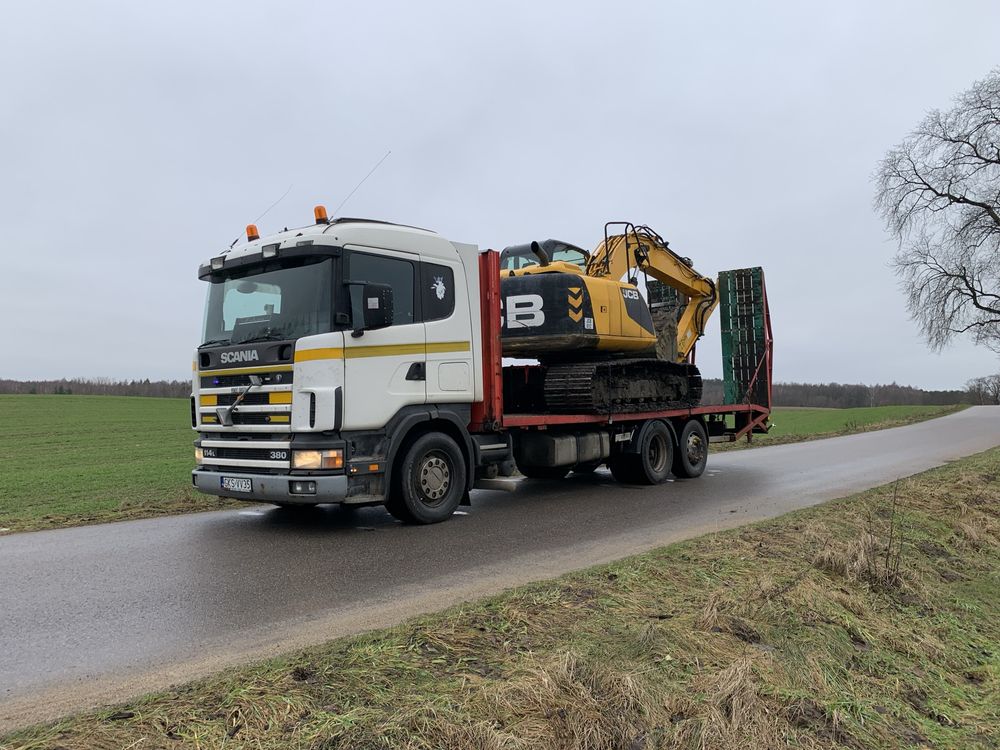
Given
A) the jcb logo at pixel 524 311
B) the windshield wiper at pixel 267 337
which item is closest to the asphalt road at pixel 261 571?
the windshield wiper at pixel 267 337

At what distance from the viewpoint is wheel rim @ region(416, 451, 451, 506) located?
8125mm

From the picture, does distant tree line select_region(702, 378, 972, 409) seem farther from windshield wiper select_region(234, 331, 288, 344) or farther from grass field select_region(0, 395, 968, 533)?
windshield wiper select_region(234, 331, 288, 344)

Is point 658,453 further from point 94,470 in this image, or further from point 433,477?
point 94,470

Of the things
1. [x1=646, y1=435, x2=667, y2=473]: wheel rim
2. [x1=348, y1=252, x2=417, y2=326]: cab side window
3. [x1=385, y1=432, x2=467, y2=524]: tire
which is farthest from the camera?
[x1=646, y1=435, x2=667, y2=473]: wheel rim

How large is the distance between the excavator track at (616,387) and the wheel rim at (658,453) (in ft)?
1.78

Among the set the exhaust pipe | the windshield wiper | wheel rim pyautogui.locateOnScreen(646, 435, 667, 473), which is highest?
the exhaust pipe

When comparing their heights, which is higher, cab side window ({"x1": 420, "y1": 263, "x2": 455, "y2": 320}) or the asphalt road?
cab side window ({"x1": 420, "y1": 263, "x2": 455, "y2": 320})

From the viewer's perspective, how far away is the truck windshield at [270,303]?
24.4 ft

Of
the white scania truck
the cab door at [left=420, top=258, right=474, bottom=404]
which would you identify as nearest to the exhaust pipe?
the white scania truck

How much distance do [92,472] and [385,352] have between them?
399 inches

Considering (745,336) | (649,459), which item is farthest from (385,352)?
(745,336)

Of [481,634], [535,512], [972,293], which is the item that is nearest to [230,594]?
[481,634]

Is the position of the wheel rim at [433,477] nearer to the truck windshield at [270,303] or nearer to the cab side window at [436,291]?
the cab side window at [436,291]

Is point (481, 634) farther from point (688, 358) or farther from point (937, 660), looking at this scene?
point (688, 358)
